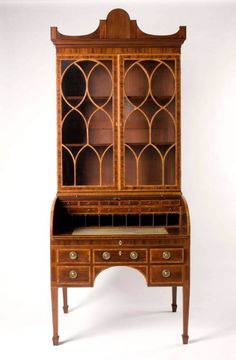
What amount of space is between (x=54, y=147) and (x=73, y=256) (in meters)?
1.35

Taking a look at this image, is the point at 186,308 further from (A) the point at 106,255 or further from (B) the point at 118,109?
(B) the point at 118,109

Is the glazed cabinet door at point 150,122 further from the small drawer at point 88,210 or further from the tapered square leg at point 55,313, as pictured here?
the tapered square leg at point 55,313

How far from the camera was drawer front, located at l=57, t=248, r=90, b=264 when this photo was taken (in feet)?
11.0

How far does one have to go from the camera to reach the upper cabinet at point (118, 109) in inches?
144

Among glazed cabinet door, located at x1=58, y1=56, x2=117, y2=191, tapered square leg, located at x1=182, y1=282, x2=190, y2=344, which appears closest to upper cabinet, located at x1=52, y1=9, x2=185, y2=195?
glazed cabinet door, located at x1=58, y1=56, x2=117, y2=191

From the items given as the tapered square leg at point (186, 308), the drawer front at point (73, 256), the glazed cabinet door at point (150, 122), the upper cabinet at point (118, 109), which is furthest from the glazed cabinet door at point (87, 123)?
the tapered square leg at point (186, 308)

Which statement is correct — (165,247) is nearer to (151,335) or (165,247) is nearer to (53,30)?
(151,335)

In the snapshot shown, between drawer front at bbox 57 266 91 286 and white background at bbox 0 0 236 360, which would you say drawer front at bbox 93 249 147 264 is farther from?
white background at bbox 0 0 236 360

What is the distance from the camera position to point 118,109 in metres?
3.70

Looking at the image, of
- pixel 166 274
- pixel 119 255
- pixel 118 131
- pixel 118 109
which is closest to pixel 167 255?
pixel 166 274

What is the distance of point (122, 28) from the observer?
3648mm
